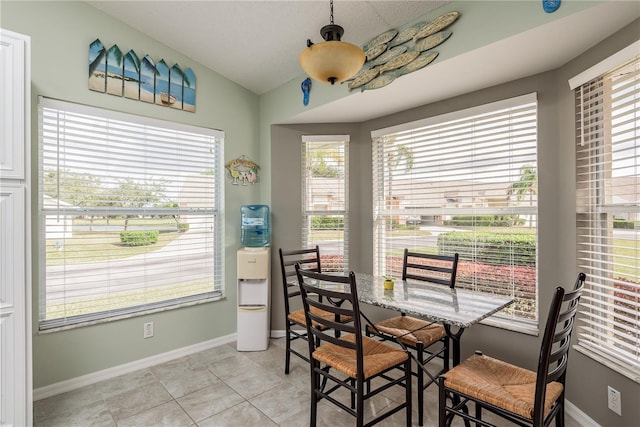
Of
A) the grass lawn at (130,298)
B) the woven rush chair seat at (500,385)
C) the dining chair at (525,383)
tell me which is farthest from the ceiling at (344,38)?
the grass lawn at (130,298)

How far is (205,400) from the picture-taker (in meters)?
2.39

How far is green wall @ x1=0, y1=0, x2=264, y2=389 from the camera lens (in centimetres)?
238

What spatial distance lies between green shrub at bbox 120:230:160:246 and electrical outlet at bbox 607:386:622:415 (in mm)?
3463

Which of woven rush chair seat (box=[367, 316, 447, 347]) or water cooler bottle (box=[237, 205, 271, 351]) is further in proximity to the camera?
water cooler bottle (box=[237, 205, 271, 351])

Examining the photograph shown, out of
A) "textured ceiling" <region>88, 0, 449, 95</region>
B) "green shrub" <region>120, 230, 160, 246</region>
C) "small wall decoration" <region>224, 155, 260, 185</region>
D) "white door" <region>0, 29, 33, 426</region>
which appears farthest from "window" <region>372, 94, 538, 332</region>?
"white door" <region>0, 29, 33, 426</region>

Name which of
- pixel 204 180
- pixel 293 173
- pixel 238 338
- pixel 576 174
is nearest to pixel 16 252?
pixel 204 180

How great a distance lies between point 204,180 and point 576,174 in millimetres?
3096

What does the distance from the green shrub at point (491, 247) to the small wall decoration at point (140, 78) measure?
272 centimetres

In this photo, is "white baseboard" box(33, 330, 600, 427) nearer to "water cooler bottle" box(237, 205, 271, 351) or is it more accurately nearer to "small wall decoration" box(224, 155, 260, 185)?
"water cooler bottle" box(237, 205, 271, 351)

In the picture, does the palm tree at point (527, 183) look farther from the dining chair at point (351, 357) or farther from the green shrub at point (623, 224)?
the dining chair at point (351, 357)

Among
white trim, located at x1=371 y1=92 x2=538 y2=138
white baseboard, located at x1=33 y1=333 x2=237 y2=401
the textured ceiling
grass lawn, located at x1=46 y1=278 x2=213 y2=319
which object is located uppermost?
the textured ceiling

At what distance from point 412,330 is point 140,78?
305 centimetres

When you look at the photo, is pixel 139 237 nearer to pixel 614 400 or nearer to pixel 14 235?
pixel 14 235

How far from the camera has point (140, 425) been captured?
2.11 metres
